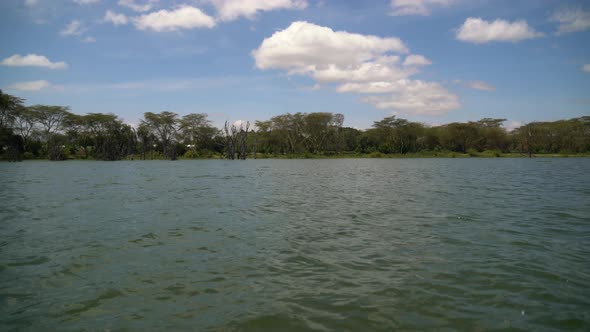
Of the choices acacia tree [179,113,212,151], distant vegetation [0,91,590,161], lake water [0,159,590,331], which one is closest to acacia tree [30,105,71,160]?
distant vegetation [0,91,590,161]

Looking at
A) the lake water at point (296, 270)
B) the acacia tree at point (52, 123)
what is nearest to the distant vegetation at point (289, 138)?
the acacia tree at point (52, 123)

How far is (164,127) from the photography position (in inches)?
3937

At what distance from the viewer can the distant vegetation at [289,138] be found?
8588 cm

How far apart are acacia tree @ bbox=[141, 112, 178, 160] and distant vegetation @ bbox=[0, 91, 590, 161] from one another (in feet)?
0.84

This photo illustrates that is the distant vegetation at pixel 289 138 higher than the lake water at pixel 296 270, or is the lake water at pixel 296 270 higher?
the distant vegetation at pixel 289 138

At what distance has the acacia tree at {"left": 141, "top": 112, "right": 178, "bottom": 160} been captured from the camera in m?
97.8

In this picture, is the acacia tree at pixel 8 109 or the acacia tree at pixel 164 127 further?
the acacia tree at pixel 164 127

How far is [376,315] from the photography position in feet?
13.8

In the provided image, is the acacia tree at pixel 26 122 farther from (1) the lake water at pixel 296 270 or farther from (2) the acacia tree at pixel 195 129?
(1) the lake water at pixel 296 270

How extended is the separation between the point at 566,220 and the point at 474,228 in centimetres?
334

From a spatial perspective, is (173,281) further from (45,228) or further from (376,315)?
(45,228)

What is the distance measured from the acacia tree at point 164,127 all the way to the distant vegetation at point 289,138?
0.84 ft

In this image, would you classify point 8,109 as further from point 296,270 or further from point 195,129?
point 296,270

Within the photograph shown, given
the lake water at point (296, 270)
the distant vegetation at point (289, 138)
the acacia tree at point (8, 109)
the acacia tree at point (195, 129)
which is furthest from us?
the acacia tree at point (195, 129)
